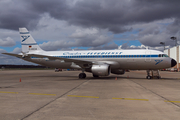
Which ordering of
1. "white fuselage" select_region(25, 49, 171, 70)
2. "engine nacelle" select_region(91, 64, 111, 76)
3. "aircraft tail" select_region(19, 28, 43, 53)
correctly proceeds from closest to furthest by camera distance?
"engine nacelle" select_region(91, 64, 111, 76), "white fuselage" select_region(25, 49, 171, 70), "aircraft tail" select_region(19, 28, 43, 53)

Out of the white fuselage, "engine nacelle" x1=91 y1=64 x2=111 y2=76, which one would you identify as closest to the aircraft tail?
the white fuselage

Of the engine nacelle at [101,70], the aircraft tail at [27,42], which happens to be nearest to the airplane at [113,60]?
the engine nacelle at [101,70]

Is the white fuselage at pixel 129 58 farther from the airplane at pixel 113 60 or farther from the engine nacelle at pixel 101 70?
the engine nacelle at pixel 101 70

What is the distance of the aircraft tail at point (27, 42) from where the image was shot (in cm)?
2783

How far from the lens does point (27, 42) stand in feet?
91.7

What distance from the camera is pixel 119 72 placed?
2462cm

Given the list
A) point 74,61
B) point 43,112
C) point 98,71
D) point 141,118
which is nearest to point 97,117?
point 141,118

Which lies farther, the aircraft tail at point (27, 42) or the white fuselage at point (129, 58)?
the aircraft tail at point (27, 42)

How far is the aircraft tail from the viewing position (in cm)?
2783

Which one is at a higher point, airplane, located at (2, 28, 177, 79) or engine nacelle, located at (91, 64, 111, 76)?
airplane, located at (2, 28, 177, 79)

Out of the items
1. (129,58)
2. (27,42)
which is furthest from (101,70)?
(27,42)

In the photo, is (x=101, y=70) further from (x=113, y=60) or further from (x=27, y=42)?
(x=27, y=42)

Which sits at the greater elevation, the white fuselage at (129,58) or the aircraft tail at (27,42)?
the aircraft tail at (27,42)

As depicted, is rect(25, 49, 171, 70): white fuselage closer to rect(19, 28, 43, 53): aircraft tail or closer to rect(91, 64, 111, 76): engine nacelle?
rect(91, 64, 111, 76): engine nacelle
